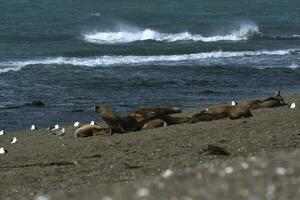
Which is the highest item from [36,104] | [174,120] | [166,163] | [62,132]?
[166,163]

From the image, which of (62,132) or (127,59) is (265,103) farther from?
(127,59)

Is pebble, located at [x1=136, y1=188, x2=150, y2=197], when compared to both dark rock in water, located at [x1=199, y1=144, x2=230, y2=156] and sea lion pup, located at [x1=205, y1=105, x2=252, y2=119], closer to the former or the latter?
dark rock in water, located at [x1=199, y1=144, x2=230, y2=156]

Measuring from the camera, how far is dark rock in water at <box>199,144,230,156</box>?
10.3m

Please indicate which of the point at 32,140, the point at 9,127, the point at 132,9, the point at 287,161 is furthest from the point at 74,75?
the point at 132,9

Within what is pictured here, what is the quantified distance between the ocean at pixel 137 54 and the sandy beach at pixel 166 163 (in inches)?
161

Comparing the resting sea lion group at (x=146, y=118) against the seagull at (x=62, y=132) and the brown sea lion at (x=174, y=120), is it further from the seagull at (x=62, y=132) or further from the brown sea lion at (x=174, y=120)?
the seagull at (x=62, y=132)

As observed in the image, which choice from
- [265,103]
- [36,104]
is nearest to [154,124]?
[265,103]

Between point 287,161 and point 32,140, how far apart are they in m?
8.95

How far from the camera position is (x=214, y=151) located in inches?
410

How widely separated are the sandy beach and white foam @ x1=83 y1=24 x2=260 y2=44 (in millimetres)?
23309

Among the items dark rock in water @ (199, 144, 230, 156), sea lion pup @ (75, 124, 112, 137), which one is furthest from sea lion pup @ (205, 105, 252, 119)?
dark rock in water @ (199, 144, 230, 156)

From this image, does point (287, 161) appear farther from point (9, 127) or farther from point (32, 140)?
point (9, 127)

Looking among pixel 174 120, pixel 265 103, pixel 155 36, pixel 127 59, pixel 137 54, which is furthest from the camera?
pixel 155 36

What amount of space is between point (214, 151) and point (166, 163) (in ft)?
2.66
